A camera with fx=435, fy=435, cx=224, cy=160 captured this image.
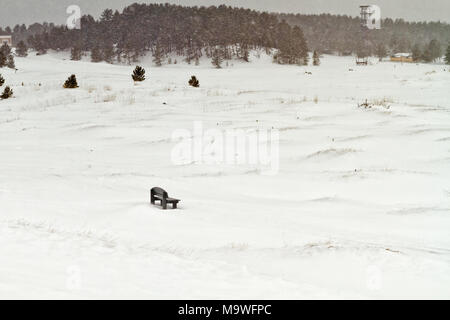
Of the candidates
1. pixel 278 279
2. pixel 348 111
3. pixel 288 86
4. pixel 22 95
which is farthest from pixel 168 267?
pixel 288 86

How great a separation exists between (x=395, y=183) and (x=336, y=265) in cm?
410

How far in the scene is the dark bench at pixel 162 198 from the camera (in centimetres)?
720

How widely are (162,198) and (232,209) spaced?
3.93 ft

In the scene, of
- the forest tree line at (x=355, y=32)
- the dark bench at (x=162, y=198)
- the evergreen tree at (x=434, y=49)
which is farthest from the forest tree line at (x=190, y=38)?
the dark bench at (x=162, y=198)

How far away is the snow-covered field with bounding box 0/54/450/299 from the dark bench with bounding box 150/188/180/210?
0.24 metres

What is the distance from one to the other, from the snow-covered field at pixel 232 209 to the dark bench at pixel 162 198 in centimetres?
24

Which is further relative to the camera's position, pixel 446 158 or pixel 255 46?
pixel 255 46

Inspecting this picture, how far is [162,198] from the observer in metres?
7.22

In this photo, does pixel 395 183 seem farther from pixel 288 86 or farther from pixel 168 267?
pixel 288 86

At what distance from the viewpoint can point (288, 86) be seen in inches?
1108

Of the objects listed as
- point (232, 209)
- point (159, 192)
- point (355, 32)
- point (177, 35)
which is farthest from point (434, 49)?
point (159, 192)

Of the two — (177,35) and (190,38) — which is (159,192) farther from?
(177,35)
